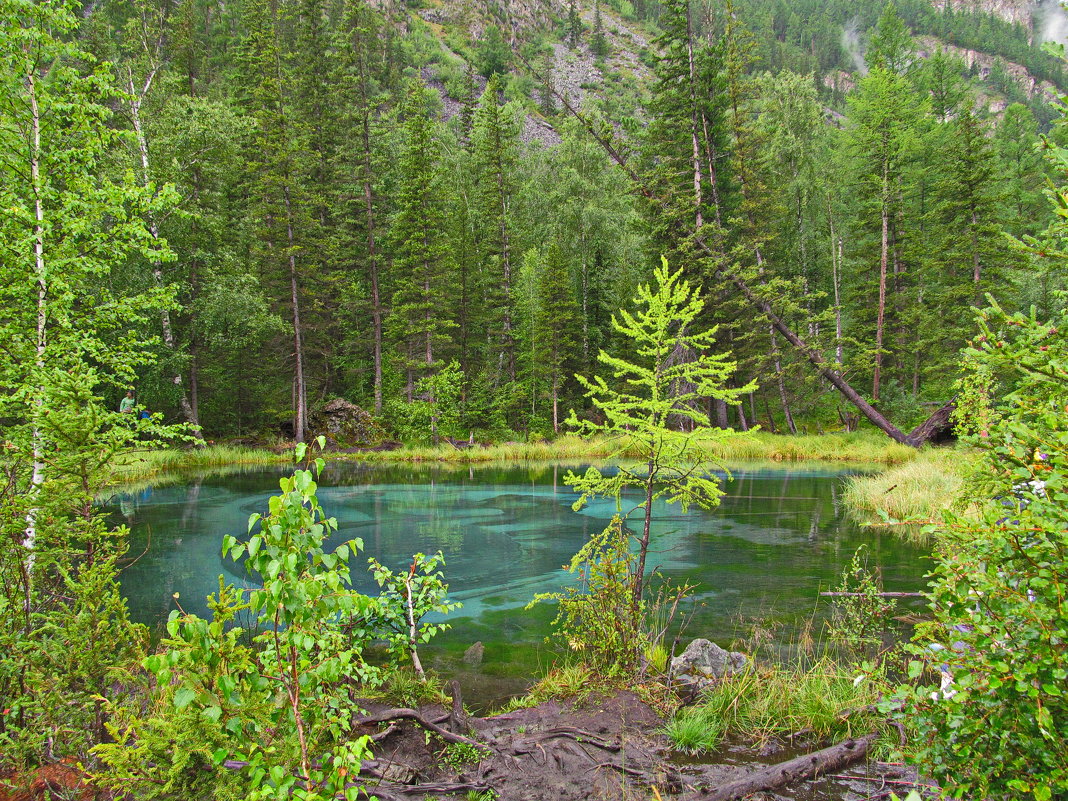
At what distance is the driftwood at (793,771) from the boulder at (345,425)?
25.9 meters

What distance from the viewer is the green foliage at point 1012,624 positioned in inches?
68.5

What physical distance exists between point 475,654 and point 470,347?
95.6ft

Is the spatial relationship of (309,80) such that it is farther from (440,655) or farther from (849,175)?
(440,655)

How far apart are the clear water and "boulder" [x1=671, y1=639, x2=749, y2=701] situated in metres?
1.19

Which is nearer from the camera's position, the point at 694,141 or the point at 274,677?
the point at 274,677

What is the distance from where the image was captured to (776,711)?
4.41m

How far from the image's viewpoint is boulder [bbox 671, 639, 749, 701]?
4.80m

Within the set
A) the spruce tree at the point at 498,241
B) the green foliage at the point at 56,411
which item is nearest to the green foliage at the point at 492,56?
the spruce tree at the point at 498,241

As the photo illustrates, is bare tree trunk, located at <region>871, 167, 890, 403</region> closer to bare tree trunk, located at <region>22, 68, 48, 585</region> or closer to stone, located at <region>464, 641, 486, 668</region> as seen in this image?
stone, located at <region>464, 641, 486, 668</region>

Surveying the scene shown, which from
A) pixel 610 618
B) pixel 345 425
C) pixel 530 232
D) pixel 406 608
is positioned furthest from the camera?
pixel 530 232

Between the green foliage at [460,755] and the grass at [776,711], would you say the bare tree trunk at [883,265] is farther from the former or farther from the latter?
the green foliage at [460,755]

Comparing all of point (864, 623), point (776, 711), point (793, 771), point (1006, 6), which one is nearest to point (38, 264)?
point (793, 771)

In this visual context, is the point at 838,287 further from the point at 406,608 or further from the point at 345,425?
the point at 406,608

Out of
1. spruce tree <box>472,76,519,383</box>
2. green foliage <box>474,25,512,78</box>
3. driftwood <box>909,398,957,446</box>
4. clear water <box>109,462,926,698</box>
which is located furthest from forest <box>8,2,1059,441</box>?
green foliage <box>474,25,512,78</box>
